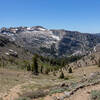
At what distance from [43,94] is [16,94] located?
6.78 meters

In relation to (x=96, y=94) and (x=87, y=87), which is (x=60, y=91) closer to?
(x=87, y=87)

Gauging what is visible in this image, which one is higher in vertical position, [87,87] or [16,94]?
[87,87]

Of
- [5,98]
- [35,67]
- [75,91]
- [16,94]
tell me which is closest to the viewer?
[75,91]

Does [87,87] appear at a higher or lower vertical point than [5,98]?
higher

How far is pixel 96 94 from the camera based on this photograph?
1977 centimetres

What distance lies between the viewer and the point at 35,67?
312 feet

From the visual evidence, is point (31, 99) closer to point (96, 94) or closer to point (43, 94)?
point (43, 94)

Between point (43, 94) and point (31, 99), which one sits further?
point (43, 94)

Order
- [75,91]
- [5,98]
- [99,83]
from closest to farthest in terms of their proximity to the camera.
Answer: [75,91]
[99,83]
[5,98]

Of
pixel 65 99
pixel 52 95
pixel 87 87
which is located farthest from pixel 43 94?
pixel 87 87

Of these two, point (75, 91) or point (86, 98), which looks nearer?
point (86, 98)

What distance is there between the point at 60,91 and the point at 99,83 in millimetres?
6334

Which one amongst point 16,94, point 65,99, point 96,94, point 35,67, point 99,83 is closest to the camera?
point 96,94

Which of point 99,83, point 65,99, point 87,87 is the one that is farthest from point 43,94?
point 99,83
